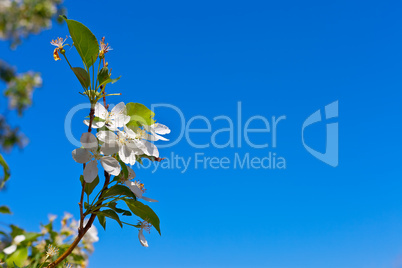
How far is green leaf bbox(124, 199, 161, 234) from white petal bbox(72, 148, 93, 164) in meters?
0.16

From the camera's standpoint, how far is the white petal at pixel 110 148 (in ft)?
2.90

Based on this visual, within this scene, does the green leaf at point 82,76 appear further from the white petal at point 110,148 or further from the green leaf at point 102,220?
the green leaf at point 102,220

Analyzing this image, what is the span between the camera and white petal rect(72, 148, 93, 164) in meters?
0.89

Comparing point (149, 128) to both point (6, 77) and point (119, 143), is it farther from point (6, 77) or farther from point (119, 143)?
point (6, 77)

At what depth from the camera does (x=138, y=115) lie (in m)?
0.98

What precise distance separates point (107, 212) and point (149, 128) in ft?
0.78

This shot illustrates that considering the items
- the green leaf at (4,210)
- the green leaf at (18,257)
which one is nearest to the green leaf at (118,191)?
the green leaf at (4,210)

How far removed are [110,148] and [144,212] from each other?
217 millimetres

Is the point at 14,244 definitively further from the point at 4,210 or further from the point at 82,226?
the point at 82,226

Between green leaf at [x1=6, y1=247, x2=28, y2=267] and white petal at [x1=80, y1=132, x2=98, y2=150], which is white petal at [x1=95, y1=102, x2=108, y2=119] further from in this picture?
green leaf at [x1=6, y1=247, x2=28, y2=267]

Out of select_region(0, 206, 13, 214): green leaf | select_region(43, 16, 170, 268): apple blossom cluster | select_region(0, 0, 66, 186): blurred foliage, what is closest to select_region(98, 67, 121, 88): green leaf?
select_region(43, 16, 170, 268): apple blossom cluster

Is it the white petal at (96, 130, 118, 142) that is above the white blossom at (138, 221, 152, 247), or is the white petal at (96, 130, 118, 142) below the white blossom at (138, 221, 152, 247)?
above

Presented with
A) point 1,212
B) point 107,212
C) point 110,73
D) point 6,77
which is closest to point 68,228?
point 1,212

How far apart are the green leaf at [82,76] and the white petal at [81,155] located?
154mm
